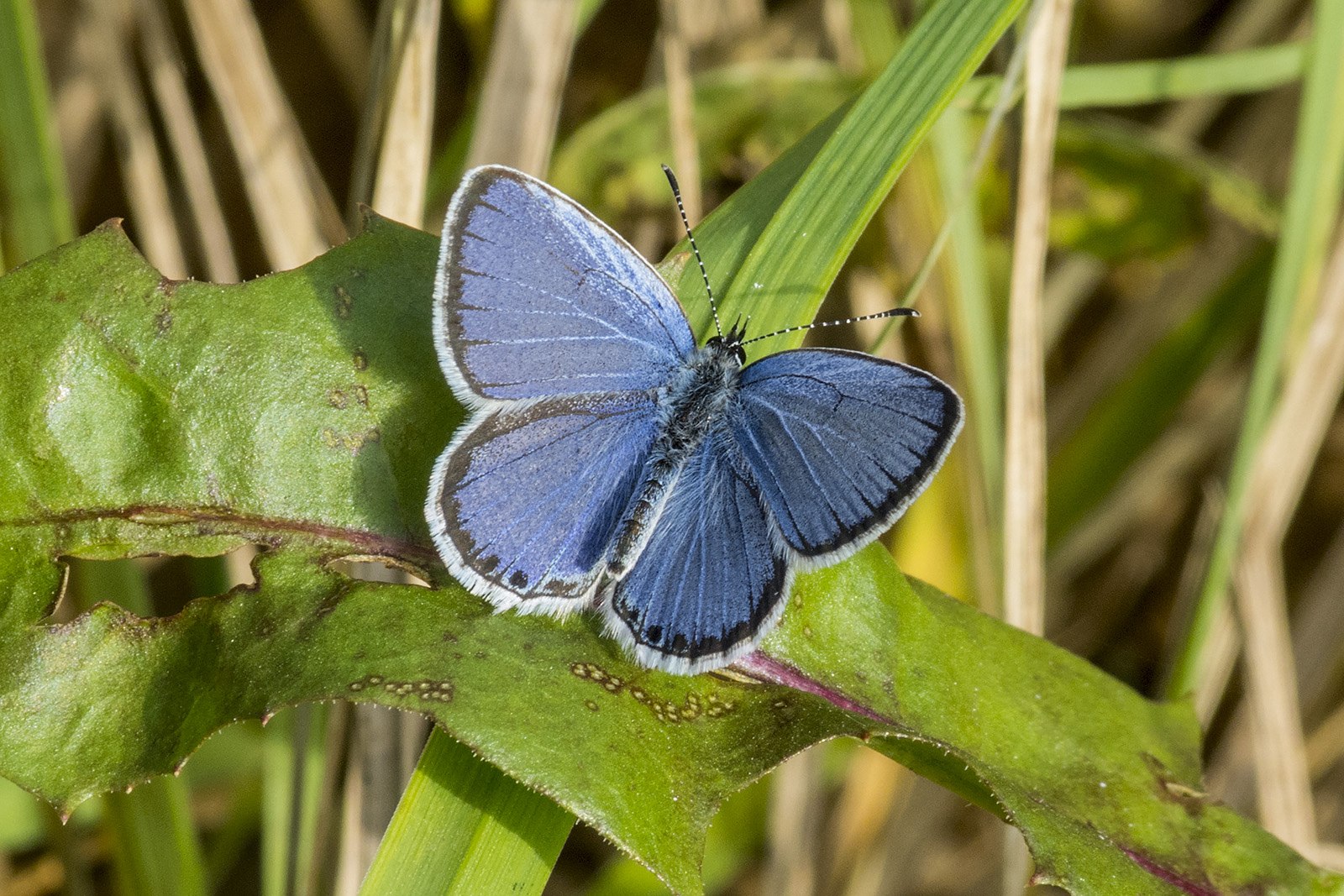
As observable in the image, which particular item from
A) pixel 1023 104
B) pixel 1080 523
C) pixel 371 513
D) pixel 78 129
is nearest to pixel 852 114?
pixel 1023 104

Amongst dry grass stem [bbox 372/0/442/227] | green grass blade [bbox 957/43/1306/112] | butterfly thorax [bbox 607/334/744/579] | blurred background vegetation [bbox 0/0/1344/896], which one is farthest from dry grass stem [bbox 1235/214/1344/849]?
dry grass stem [bbox 372/0/442/227]

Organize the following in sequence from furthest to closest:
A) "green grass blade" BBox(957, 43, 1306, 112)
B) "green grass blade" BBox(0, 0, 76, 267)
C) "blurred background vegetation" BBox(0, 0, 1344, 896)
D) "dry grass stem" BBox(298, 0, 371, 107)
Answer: "dry grass stem" BBox(298, 0, 371, 107)
"green grass blade" BBox(957, 43, 1306, 112)
"blurred background vegetation" BBox(0, 0, 1344, 896)
"green grass blade" BBox(0, 0, 76, 267)

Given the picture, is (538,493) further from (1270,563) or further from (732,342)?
(1270,563)

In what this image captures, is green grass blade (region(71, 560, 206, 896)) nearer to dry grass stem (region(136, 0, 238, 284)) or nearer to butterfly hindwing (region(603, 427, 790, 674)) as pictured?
dry grass stem (region(136, 0, 238, 284))

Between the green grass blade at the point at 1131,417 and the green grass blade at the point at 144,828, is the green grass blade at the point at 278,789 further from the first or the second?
the green grass blade at the point at 1131,417

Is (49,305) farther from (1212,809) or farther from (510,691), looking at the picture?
(1212,809)

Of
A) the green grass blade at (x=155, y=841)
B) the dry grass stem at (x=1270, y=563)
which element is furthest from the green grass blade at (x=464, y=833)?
the dry grass stem at (x=1270, y=563)
